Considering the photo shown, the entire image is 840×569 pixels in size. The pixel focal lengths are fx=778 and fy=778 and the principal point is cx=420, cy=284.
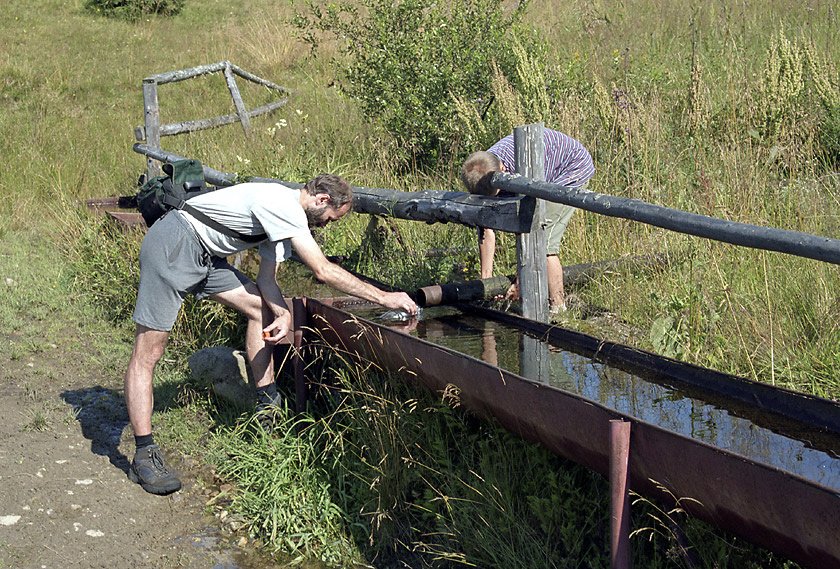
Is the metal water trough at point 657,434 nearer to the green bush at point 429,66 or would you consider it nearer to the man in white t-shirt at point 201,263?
the man in white t-shirt at point 201,263

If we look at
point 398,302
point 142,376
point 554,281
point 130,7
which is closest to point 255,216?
point 398,302

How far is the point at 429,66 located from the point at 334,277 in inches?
177

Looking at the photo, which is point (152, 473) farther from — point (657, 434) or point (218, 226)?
point (657, 434)

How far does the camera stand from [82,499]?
4273mm

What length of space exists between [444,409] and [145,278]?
6.28 ft

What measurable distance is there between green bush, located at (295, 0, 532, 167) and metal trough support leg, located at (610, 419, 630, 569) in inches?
233

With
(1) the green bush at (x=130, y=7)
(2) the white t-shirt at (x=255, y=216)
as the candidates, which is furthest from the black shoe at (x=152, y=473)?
(1) the green bush at (x=130, y=7)

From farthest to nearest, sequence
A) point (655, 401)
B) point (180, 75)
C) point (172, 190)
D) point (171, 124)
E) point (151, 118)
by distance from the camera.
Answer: point (180, 75) < point (171, 124) < point (151, 118) < point (172, 190) < point (655, 401)

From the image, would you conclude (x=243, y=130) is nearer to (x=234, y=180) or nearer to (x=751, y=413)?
(x=234, y=180)

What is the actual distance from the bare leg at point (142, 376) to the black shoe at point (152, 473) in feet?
0.41

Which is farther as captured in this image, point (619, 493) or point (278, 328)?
point (278, 328)

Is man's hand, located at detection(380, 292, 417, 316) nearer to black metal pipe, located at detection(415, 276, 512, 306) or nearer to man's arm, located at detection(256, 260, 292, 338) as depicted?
black metal pipe, located at detection(415, 276, 512, 306)

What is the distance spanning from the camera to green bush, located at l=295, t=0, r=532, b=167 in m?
8.27

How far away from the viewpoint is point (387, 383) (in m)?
4.30
